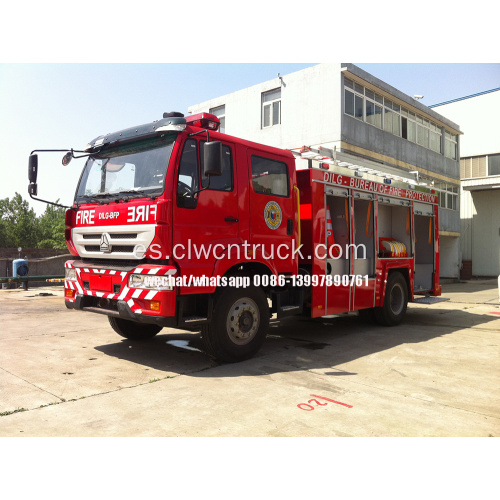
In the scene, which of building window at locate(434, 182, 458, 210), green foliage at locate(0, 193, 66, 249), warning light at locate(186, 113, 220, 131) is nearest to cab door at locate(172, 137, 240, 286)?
warning light at locate(186, 113, 220, 131)

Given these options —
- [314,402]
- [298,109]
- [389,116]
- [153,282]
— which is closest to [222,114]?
[298,109]

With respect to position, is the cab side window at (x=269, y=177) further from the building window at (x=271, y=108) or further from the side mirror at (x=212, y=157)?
the building window at (x=271, y=108)

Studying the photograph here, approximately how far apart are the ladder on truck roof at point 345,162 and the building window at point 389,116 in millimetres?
8347

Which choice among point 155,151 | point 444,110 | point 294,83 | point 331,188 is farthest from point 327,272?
point 444,110

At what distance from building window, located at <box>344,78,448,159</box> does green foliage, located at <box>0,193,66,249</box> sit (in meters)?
58.8

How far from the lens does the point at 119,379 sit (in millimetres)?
5035

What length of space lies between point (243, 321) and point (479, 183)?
1002 inches

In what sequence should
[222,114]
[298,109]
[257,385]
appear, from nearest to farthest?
[257,385]
[298,109]
[222,114]

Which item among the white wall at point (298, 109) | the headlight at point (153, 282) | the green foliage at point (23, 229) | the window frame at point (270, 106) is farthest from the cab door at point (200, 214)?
the green foliage at point (23, 229)

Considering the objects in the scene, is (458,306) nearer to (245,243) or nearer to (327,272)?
(327,272)

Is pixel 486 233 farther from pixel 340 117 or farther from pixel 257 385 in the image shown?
pixel 257 385

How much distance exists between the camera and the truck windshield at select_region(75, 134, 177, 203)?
526 cm

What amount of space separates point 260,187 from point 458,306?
925cm

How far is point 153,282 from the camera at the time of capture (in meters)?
5.03
